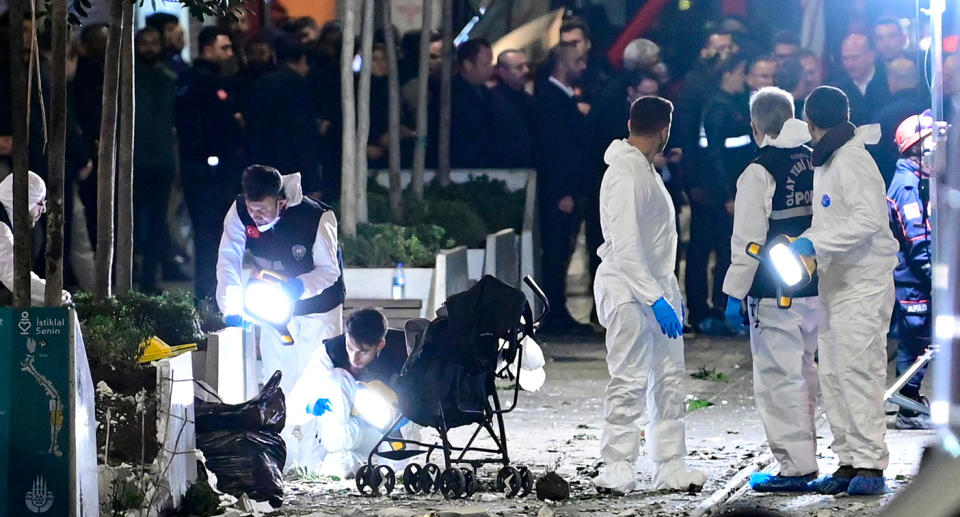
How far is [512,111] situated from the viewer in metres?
17.3

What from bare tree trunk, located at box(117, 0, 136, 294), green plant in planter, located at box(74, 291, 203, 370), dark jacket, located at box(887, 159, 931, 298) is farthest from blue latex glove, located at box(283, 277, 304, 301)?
dark jacket, located at box(887, 159, 931, 298)

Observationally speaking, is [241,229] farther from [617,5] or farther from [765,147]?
[617,5]

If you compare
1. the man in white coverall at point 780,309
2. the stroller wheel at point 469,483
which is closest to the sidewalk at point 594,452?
the stroller wheel at point 469,483

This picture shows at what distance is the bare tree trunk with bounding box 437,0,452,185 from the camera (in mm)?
17578

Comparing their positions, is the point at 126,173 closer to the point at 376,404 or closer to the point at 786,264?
the point at 376,404

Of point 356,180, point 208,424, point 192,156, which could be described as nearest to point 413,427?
point 208,424

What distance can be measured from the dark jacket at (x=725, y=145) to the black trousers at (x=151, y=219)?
5107 mm

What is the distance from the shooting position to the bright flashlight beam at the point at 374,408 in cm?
947

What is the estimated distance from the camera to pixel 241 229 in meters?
10.3

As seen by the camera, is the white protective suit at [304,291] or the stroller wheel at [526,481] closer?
the stroller wheel at [526,481]

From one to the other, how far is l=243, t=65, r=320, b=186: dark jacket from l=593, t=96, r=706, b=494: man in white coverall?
779 cm

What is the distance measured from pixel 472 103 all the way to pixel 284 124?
2.30m

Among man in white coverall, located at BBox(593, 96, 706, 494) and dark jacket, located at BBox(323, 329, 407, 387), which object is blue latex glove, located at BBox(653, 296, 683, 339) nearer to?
man in white coverall, located at BBox(593, 96, 706, 494)

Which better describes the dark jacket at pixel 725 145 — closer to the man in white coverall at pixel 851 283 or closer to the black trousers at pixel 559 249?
the black trousers at pixel 559 249
